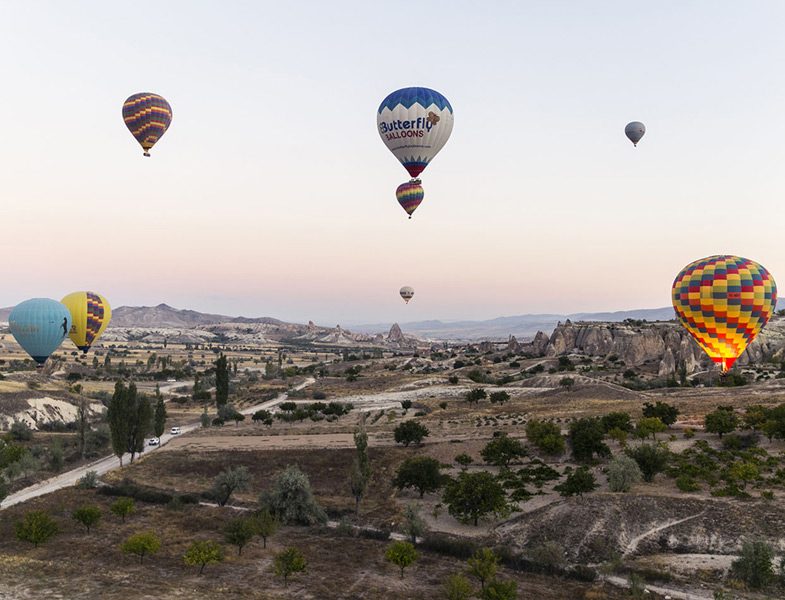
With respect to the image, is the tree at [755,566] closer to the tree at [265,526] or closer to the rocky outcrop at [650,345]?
the tree at [265,526]

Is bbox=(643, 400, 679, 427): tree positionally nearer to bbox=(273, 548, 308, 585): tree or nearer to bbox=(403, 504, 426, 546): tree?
bbox=(403, 504, 426, 546): tree

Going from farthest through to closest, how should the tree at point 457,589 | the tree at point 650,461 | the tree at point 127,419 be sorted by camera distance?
the tree at point 127,419 < the tree at point 650,461 < the tree at point 457,589

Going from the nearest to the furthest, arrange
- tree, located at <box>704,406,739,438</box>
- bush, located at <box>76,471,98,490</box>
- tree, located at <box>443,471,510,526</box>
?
tree, located at <box>443,471,510,526</box>, bush, located at <box>76,471,98,490</box>, tree, located at <box>704,406,739,438</box>

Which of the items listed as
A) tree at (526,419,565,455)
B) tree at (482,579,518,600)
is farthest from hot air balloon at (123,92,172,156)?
tree at (482,579,518,600)

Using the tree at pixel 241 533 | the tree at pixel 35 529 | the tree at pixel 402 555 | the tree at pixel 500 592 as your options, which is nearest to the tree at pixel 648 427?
the tree at pixel 402 555

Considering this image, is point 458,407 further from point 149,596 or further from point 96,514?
point 149,596

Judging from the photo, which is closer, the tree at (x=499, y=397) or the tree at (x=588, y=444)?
the tree at (x=588, y=444)
